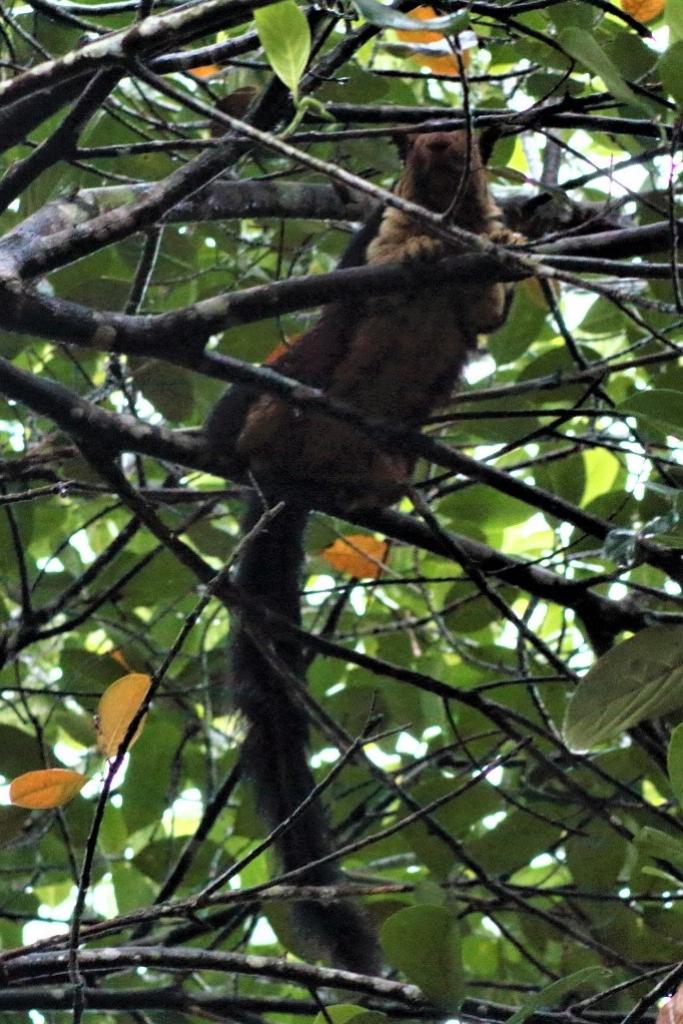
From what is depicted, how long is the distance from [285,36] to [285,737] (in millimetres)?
1886

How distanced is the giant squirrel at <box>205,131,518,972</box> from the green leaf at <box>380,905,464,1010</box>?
3.20 feet

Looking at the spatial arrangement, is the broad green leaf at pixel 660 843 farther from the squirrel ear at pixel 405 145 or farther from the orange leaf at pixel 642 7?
the squirrel ear at pixel 405 145

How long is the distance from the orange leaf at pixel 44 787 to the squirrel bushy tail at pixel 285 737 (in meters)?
0.67

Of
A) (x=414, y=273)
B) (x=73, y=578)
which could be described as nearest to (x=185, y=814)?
(x=73, y=578)

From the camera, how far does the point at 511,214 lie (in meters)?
3.72

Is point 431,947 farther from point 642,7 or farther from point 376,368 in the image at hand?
point 642,7

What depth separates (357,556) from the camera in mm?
3455

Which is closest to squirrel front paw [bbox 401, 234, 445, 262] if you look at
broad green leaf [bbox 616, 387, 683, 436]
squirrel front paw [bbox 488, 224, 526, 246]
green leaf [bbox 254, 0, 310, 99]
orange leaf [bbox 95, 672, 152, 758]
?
squirrel front paw [bbox 488, 224, 526, 246]

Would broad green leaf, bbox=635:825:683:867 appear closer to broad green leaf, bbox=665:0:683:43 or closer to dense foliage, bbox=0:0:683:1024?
dense foliage, bbox=0:0:683:1024

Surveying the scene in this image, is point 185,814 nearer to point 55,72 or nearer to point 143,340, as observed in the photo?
point 143,340

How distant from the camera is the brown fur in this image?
3166mm

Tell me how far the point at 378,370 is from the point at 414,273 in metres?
0.85

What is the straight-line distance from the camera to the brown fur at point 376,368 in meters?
3.17

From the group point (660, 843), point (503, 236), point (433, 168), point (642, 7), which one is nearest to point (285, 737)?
point (660, 843)
